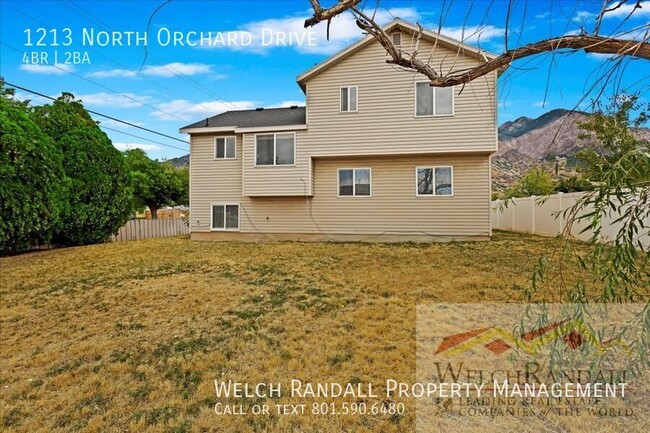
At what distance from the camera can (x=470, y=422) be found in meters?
2.33

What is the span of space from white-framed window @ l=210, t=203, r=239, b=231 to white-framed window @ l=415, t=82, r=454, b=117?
705 cm

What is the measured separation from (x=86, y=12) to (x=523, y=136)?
10488 millimetres

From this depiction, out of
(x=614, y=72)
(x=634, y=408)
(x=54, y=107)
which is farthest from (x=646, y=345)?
(x=54, y=107)

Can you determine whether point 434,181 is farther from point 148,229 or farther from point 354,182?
point 148,229

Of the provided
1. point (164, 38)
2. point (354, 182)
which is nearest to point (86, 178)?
point (164, 38)

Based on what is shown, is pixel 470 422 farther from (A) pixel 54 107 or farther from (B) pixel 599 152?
(A) pixel 54 107

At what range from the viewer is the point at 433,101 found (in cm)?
1084

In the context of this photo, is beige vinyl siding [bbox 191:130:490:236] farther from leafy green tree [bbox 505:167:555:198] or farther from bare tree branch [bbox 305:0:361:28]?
bare tree branch [bbox 305:0:361:28]

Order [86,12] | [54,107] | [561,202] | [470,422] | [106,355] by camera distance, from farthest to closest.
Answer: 1. [54,107]
2. [561,202]
3. [86,12]
4. [106,355]
5. [470,422]

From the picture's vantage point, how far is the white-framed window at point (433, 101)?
35.2 ft

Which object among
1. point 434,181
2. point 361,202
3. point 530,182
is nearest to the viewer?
point 530,182

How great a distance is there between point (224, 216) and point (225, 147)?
2503mm

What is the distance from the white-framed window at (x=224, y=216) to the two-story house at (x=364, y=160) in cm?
6

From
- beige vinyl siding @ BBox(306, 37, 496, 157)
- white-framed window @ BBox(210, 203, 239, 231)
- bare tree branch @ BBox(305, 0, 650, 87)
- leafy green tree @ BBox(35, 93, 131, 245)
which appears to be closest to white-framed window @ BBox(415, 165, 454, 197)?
beige vinyl siding @ BBox(306, 37, 496, 157)
